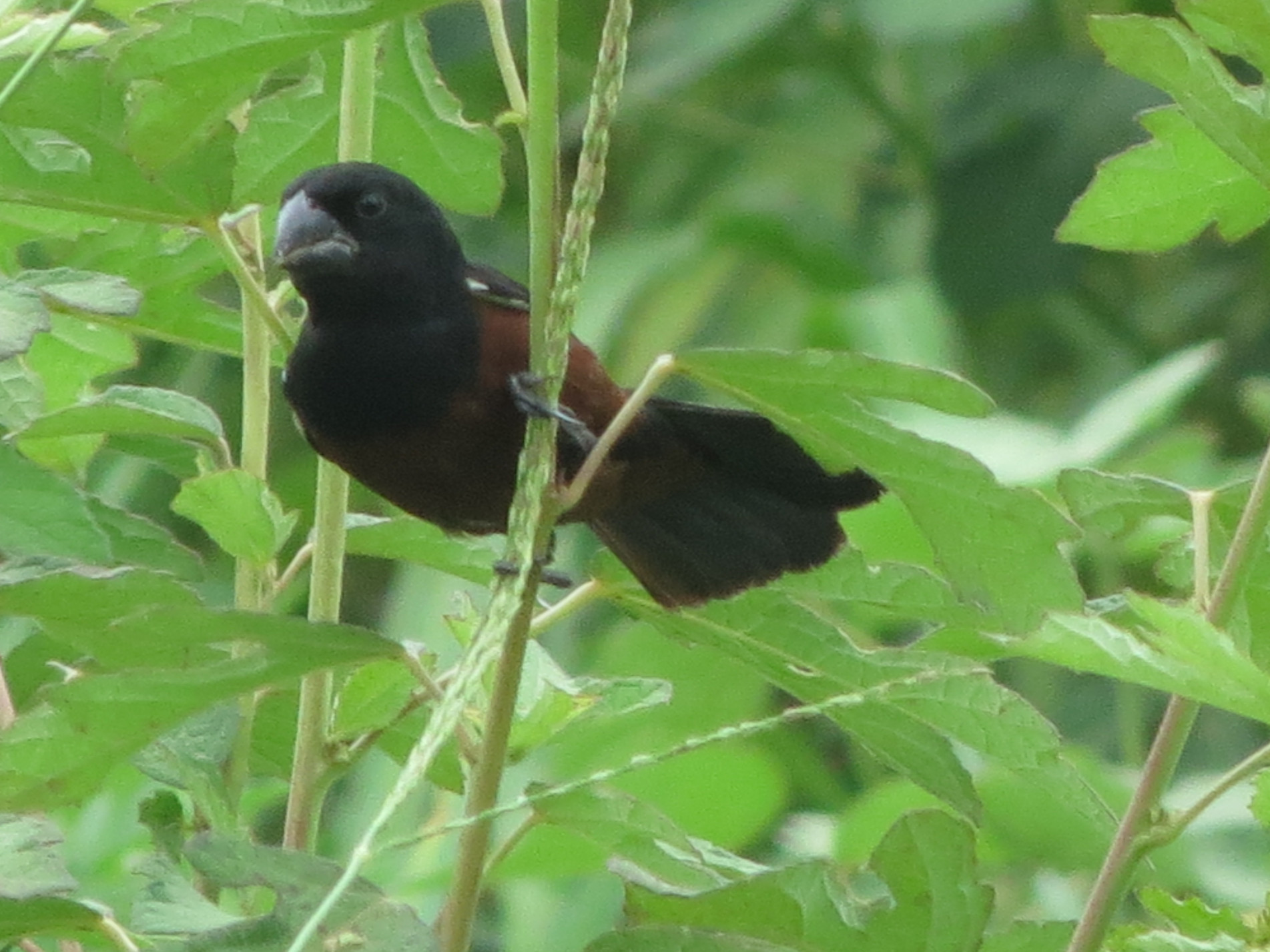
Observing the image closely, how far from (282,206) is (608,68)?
2.06ft

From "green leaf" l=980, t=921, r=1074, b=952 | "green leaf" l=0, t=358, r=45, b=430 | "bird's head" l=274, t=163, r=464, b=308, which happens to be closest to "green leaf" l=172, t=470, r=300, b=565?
"green leaf" l=0, t=358, r=45, b=430

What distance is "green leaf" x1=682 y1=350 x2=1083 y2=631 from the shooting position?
0.90 meters

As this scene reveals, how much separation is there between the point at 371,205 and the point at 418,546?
357 millimetres

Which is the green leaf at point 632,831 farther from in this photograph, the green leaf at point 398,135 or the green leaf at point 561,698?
the green leaf at point 398,135

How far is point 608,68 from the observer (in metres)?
0.75

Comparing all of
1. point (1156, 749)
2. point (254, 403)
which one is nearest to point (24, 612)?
point (254, 403)

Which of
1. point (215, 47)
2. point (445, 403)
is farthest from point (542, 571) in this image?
point (445, 403)

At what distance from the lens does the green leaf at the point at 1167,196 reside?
1.03 meters

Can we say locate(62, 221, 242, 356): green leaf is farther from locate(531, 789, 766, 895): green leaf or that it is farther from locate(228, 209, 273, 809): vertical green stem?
locate(531, 789, 766, 895): green leaf

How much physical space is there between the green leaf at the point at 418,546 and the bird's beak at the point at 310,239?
0.23 metres

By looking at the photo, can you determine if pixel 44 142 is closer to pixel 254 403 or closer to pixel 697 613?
pixel 254 403

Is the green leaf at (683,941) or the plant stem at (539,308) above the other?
the plant stem at (539,308)

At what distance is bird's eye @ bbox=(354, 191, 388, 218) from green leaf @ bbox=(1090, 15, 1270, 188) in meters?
0.68

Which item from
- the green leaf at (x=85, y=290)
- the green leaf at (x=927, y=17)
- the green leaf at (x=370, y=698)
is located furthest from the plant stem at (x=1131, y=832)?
the green leaf at (x=927, y=17)
